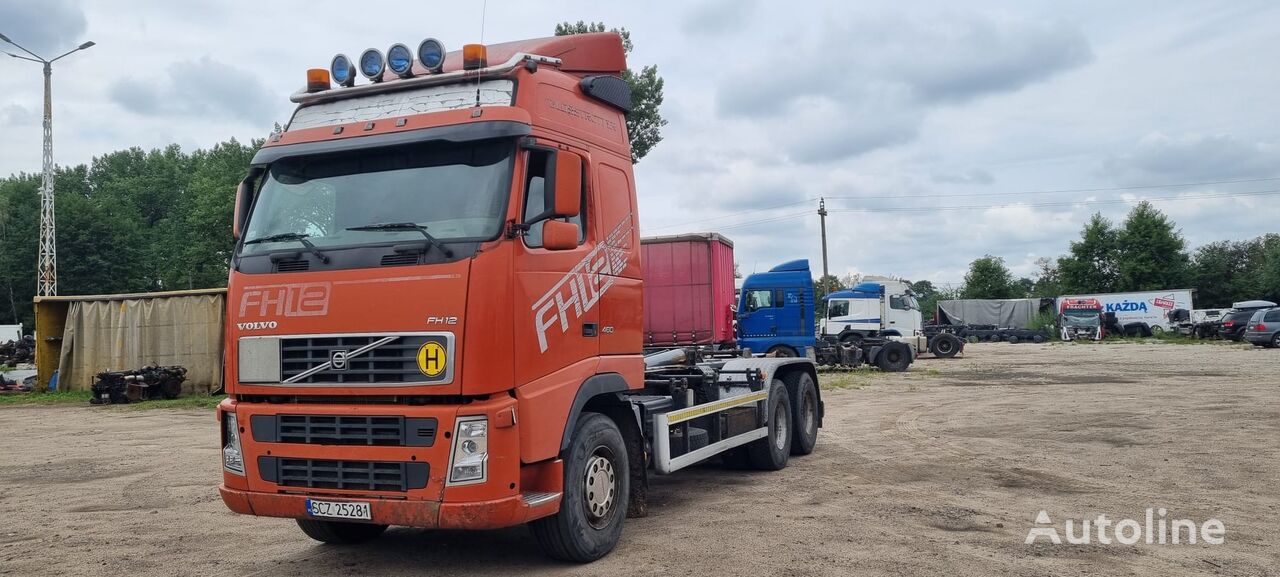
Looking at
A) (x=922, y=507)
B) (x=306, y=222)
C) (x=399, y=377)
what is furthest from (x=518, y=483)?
(x=922, y=507)

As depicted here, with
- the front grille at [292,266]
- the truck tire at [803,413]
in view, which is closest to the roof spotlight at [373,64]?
the front grille at [292,266]

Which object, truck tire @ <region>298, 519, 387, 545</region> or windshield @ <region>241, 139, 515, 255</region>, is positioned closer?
windshield @ <region>241, 139, 515, 255</region>

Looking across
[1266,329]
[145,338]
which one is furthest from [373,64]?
[1266,329]

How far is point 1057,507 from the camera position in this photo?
24.0 ft

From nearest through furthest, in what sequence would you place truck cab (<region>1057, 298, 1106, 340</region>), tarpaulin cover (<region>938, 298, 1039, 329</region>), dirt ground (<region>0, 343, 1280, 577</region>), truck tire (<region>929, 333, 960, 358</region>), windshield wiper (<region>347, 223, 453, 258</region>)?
1. windshield wiper (<region>347, 223, 453, 258</region>)
2. dirt ground (<region>0, 343, 1280, 577</region>)
3. truck tire (<region>929, 333, 960, 358</region>)
4. truck cab (<region>1057, 298, 1106, 340</region>)
5. tarpaulin cover (<region>938, 298, 1039, 329</region>)

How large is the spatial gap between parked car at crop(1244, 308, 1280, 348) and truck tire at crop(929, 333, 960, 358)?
37.1ft

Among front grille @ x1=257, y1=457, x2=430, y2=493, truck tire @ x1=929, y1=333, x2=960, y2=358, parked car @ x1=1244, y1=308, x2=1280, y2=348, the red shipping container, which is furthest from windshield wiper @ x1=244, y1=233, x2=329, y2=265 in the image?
parked car @ x1=1244, y1=308, x2=1280, y2=348

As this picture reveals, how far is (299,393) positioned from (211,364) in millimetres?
18763

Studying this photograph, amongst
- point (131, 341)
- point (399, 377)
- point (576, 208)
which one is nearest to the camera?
point (399, 377)

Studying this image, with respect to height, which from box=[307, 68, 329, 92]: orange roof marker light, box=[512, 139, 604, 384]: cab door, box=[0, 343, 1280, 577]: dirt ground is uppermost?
box=[307, 68, 329, 92]: orange roof marker light

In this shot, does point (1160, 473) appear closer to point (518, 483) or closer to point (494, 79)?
point (518, 483)

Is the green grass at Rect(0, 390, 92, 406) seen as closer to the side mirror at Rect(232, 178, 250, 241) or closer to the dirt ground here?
the dirt ground

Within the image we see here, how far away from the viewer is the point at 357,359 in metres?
5.32

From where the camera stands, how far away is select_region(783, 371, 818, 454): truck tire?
34.5ft
